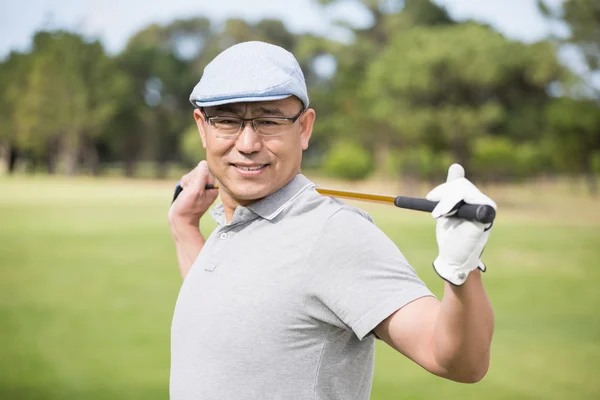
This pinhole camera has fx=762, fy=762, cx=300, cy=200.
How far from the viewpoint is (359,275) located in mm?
1623

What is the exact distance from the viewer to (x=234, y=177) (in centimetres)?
195

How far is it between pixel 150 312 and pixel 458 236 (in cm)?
854

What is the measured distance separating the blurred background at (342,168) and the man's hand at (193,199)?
13.5 ft

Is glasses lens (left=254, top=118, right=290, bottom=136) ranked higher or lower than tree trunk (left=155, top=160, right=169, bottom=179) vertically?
higher

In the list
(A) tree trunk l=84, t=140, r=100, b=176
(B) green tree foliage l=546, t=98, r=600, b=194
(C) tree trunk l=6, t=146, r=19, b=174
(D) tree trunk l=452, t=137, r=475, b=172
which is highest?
(B) green tree foliage l=546, t=98, r=600, b=194

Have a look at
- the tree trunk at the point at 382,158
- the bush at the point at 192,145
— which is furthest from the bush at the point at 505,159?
the bush at the point at 192,145

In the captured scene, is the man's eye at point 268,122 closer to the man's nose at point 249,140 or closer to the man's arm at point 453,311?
the man's nose at point 249,140

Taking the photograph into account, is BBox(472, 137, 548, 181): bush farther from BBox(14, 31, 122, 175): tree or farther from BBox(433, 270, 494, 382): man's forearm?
BBox(433, 270, 494, 382): man's forearm

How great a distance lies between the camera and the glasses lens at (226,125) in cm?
192

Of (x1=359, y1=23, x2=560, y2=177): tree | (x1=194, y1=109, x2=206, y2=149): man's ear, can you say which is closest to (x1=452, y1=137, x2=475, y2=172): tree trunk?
(x1=359, y1=23, x2=560, y2=177): tree

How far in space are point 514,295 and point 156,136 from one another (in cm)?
5068

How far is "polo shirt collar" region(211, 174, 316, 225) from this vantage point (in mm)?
1854

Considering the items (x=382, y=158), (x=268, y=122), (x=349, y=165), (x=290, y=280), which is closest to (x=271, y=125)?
(x=268, y=122)

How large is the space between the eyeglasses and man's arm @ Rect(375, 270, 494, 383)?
579 mm
